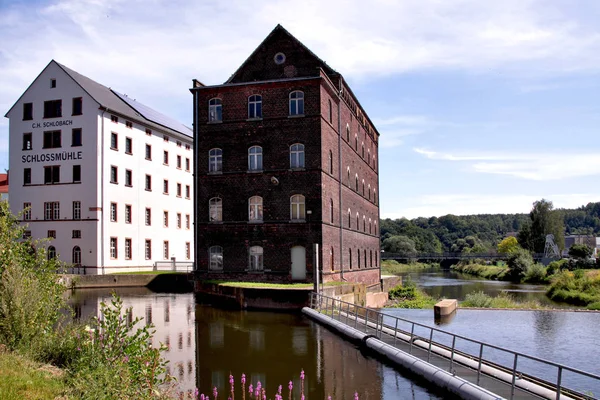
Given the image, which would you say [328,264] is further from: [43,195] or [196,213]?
[43,195]

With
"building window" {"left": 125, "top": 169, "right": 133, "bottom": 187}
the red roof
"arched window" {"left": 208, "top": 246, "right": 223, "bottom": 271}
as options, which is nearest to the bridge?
"building window" {"left": 125, "top": 169, "right": 133, "bottom": 187}

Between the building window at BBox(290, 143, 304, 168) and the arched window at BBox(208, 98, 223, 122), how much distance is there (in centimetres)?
488

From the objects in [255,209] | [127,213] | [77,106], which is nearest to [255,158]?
[255,209]

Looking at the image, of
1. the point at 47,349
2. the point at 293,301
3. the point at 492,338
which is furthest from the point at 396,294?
the point at 47,349

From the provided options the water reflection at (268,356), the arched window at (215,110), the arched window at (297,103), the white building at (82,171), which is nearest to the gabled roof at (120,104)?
the white building at (82,171)

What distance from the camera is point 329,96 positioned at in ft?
116

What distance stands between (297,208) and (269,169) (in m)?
2.79

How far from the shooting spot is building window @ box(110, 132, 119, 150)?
154ft

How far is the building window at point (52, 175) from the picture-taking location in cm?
4647

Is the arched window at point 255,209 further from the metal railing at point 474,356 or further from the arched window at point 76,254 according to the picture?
the arched window at point 76,254

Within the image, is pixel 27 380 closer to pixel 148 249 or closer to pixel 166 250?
pixel 148 249

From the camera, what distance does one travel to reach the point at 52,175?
4666 cm

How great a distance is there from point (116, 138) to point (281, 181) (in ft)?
66.0

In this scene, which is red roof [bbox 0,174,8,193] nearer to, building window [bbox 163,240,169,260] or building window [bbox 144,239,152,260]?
building window [bbox 163,240,169,260]
